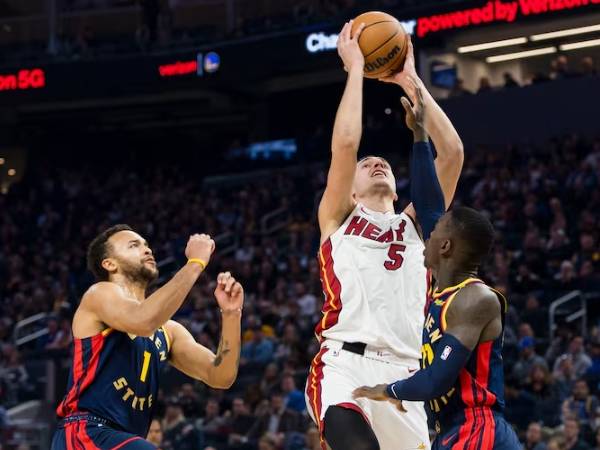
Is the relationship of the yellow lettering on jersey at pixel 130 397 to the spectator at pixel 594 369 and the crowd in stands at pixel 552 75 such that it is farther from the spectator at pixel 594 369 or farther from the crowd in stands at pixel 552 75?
the crowd in stands at pixel 552 75

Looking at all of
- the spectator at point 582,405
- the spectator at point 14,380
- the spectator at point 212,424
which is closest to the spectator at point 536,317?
the spectator at point 582,405

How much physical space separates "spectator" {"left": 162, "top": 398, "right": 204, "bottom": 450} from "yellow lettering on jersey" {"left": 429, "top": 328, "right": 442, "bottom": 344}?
880 centimetres

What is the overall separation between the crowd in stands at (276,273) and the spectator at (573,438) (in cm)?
1

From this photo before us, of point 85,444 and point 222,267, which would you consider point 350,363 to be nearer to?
point 85,444

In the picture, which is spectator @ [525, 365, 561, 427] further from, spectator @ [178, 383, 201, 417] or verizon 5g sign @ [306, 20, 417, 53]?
verizon 5g sign @ [306, 20, 417, 53]

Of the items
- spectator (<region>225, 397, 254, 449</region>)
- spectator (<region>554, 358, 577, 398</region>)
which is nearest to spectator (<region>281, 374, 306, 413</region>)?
spectator (<region>225, 397, 254, 449</region>)

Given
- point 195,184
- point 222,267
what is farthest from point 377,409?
point 195,184

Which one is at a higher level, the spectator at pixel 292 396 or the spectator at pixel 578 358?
the spectator at pixel 578 358

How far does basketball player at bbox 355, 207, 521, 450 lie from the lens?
4.46 m

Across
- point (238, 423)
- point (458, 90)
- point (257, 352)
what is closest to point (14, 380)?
point (257, 352)

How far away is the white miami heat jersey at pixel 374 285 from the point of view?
559 centimetres

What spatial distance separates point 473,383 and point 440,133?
1.70 meters

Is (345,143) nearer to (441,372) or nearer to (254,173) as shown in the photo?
(441,372)

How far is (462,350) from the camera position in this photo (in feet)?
14.5
